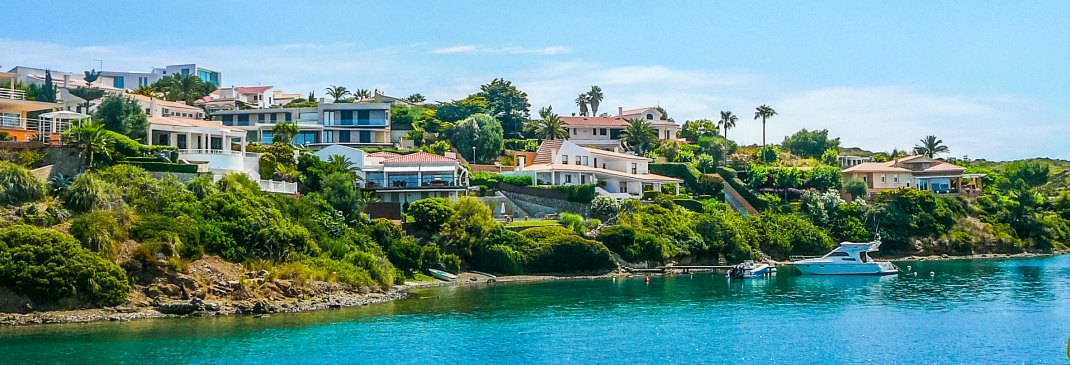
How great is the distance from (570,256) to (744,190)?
3210cm

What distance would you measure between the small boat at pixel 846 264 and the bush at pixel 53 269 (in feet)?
171

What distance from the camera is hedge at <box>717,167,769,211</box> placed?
101 metres

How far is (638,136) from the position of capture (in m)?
120

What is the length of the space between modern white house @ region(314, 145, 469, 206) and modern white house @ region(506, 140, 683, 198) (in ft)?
30.7

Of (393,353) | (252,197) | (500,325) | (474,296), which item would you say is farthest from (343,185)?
(393,353)

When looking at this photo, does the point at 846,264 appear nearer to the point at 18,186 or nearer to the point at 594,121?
the point at 594,121

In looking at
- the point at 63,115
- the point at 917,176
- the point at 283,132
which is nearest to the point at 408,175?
the point at 283,132

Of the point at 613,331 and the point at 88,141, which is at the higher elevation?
the point at 88,141

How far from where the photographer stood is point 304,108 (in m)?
111

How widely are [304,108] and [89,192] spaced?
5433cm

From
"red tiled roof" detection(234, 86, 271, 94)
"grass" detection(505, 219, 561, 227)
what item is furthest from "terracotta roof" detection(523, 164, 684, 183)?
"red tiled roof" detection(234, 86, 271, 94)

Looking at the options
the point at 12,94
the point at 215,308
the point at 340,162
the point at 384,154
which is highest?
the point at 12,94

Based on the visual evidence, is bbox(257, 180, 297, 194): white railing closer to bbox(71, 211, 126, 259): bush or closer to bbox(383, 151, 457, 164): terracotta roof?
bbox(383, 151, 457, 164): terracotta roof

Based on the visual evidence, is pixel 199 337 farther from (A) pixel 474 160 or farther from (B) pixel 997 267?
(B) pixel 997 267
